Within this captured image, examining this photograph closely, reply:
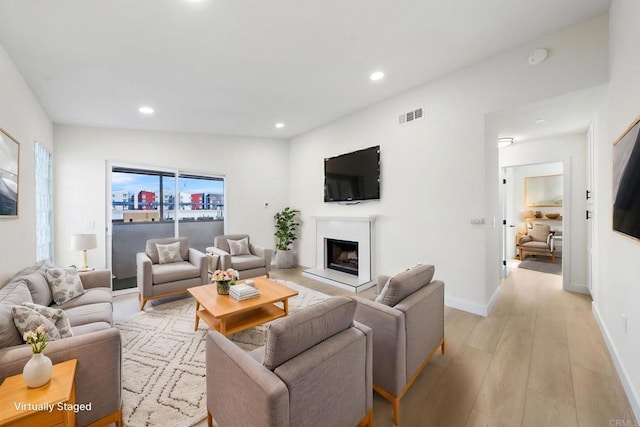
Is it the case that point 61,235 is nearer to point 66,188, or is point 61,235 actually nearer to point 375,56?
point 66,188

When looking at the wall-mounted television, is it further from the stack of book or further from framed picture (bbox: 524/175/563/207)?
framed picture (bbox: 524/175/563/207)

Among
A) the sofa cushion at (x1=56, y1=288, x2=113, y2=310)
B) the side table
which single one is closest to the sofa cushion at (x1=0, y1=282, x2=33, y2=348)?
the side table

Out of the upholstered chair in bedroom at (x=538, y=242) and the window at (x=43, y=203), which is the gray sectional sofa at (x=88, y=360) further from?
the upholstered chair in bedroom at (x=538, y=242)

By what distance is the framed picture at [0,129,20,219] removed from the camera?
2318 mm

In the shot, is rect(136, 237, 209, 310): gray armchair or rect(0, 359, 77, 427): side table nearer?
rect(0, 359, 77, 427): side table

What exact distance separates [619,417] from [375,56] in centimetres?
356

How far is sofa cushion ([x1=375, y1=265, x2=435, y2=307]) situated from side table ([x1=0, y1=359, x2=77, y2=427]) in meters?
1.81

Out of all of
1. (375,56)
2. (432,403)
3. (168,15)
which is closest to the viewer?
(432,403)

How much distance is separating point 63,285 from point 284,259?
3.70 meters

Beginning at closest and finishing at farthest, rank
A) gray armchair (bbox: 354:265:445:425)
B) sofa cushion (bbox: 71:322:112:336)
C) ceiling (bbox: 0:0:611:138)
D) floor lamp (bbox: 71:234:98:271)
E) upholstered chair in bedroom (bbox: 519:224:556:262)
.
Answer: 1. gray armchair (bbox: 354:265:445:425)
2. sofa cushion (bbox: 71:322:112:336)
3. ceiling (bbox: 0:0:611:138)
4. floor lamp (bbox: 71:234:98:271)
5. upholstered chair in bedroom (bbox: 519:224:556:262)

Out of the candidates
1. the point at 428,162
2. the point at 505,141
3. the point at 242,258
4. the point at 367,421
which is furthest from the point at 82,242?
the point at 505,141

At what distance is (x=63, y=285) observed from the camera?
2602 millimetres

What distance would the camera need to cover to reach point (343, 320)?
147 cm

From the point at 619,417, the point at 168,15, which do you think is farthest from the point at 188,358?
the point at 619,417
